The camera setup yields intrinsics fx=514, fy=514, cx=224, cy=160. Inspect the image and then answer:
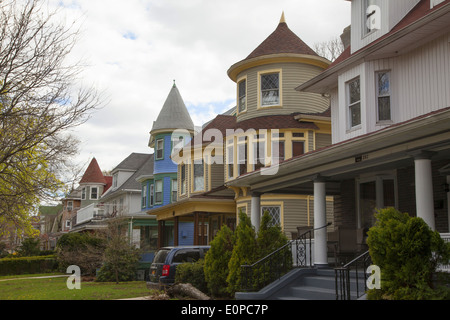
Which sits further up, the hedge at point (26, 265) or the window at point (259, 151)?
the window at point (259, 151)

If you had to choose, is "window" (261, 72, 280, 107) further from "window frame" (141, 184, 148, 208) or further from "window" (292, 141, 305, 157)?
"window frame" (141, 184, 148, 208)

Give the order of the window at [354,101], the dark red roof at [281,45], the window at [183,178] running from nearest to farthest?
the window at [354,101], the dark red roof at [281,45], the window at [183,178]

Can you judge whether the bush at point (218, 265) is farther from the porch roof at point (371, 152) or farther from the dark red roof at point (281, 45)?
the dark red roof at point (281, 45)

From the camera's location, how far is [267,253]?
555 inches

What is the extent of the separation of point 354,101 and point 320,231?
4132mm

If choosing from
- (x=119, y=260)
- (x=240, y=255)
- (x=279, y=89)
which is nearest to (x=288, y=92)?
(x=279, y=89)

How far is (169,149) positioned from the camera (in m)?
38.4

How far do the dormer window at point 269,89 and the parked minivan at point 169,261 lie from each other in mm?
8768

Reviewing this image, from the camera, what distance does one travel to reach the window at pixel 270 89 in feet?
80.4

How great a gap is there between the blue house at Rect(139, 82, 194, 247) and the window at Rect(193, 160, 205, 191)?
24.3ft

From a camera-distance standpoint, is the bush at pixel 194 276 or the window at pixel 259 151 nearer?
the bush at pixel 194 276

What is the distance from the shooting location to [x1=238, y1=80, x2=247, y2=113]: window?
25281mm

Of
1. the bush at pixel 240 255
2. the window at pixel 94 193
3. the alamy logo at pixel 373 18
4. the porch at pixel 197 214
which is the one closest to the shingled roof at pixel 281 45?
the porch at pixel 197 214
